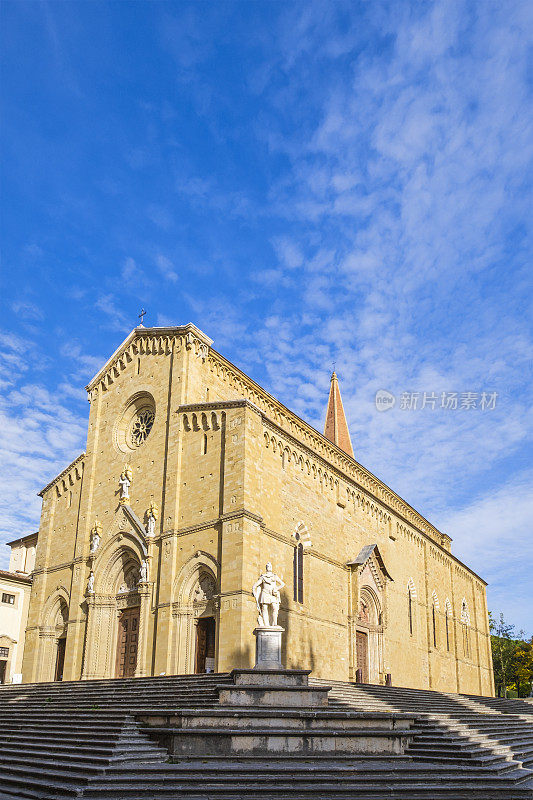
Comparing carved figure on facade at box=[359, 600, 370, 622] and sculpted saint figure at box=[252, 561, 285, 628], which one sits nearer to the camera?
sculpted saint figure at box=[252, 561, 285, 628]

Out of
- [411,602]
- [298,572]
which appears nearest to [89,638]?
[298,572]

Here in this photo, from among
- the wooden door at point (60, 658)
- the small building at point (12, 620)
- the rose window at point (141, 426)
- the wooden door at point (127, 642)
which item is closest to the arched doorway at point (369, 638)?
the wooden door at point (127, 642)

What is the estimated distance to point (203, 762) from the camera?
459 inches

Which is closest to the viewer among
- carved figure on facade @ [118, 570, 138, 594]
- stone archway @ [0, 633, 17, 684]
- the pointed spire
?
carved figure on facade @ [118, 570, 138, 594]

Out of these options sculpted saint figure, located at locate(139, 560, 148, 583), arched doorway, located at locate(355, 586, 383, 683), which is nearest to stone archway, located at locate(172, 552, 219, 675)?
sculpted saint figure, located at locate(139, 560, 148, 583)

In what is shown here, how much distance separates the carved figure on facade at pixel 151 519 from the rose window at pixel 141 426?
3586 millimetres

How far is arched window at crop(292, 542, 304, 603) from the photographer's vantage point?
84.5 ft

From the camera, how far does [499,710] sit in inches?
1012

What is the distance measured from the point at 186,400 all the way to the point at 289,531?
21.3 feet

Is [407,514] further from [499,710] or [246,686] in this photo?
[246,686]

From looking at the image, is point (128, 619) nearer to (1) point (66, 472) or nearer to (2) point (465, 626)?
(1) point (66, 472)

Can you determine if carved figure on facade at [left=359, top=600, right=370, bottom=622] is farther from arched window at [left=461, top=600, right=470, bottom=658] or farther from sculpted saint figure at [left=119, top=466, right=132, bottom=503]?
arched window at [left=461, top=600, right=470, bottom=658]

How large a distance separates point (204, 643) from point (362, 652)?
10.1 meters

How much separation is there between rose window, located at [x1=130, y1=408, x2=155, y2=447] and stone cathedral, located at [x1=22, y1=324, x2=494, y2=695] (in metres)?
0.10
